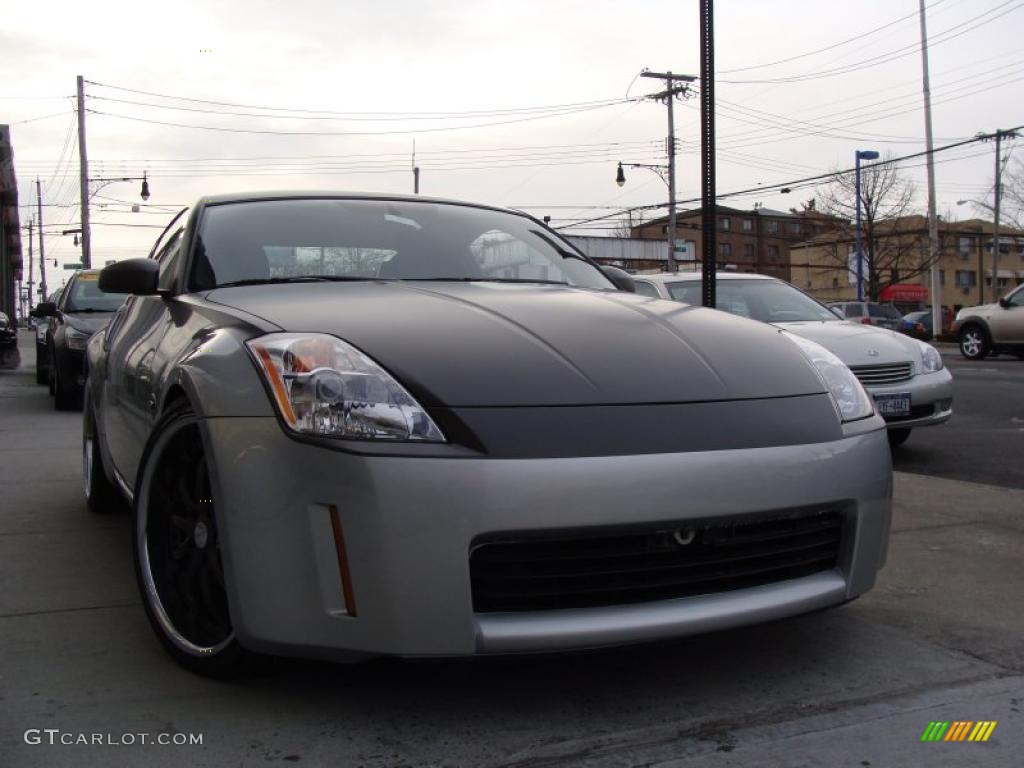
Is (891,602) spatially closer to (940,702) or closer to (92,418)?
(940,702)

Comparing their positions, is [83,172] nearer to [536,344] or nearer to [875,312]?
[875,312]

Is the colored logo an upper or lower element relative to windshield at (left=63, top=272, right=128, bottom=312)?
lower

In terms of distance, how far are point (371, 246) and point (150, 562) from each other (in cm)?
132

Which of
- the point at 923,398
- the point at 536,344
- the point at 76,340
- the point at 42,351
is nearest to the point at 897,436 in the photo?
the point at 923,398

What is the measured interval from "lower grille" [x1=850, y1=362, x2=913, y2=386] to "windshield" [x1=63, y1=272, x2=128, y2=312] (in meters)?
8.02

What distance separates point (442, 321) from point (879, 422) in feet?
4.17

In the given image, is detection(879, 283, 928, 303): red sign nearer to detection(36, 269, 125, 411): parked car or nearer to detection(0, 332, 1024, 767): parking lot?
detection(36, 269, 125, 411): parked car

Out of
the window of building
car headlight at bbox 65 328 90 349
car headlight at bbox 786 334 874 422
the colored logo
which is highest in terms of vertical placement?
the window of building

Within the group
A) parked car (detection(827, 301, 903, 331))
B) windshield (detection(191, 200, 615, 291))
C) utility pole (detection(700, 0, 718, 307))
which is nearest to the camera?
windshield (detection(191, 200, 615, 291))

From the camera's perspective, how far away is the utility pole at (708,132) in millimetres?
5359

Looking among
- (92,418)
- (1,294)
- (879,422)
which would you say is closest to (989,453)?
(879,422)

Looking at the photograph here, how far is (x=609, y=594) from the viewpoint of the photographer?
225 centimetres

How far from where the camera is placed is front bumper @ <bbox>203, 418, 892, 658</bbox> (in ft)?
6.85

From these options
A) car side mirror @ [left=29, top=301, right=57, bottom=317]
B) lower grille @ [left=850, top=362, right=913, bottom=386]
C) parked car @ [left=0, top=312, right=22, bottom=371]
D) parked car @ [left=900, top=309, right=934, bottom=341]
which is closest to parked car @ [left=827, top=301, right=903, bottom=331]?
parked car @ [left=900, top=309, right=934, bottom=341]
